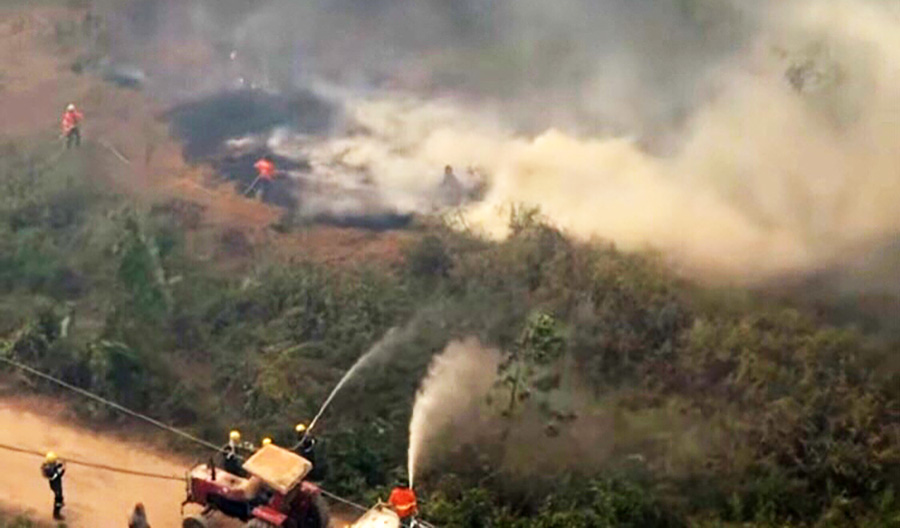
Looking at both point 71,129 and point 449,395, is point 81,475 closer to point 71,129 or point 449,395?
point 449,395

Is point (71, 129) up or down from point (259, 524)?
up

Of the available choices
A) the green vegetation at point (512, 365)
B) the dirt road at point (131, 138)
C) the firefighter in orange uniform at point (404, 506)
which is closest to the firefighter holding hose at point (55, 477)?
the green vegetation at point (512, 365)

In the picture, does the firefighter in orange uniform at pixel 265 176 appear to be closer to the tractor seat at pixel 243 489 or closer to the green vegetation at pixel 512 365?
the green vegetation at pixel 512 365

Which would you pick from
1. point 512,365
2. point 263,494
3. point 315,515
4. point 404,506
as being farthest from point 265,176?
point 404,506

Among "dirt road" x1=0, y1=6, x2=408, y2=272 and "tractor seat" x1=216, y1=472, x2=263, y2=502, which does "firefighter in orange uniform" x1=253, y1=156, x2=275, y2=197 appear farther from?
"tractor seat" x1=216, y1=472, x2=263, y2=502

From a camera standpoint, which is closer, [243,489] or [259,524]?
[259,524]

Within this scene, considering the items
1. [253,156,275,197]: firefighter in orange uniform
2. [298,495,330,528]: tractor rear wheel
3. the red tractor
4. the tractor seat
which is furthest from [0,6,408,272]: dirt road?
[298,495,330,528]: tractor rear wheel

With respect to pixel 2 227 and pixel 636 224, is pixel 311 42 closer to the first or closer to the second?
pixel 2 227
